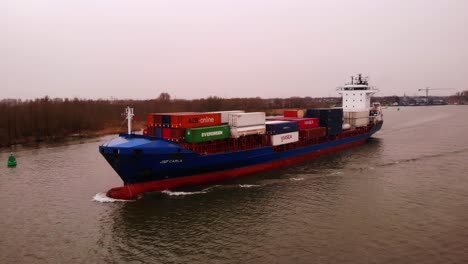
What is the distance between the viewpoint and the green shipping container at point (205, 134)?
Result: 2852 cm

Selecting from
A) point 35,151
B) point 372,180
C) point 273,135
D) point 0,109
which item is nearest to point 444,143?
point 372,180

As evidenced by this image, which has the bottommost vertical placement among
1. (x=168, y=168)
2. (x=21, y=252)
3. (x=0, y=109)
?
(x=21, y=252)

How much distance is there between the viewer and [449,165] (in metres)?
36.4

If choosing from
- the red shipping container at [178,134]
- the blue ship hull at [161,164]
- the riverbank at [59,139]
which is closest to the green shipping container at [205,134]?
the red shipping container at [178,134]

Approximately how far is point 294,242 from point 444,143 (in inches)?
1655

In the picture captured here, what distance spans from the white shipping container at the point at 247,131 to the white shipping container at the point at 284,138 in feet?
5.48

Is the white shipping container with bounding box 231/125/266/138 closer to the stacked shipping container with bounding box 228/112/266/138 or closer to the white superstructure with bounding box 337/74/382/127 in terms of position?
the stacked shipping container with bounding box 228/112/266/138

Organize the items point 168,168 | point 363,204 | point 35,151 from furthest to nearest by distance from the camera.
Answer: point 35,151, point 168,168, point 363,204

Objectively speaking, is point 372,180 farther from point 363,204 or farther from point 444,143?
point 444,143

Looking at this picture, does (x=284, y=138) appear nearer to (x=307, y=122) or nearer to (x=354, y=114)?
(x=307, y=122)

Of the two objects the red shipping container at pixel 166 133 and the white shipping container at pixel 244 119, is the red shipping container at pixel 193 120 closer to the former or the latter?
the red shipping container at pixel 166 133

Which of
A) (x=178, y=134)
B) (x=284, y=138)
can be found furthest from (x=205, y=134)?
(x=284, y=138)

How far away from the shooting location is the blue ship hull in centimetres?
2566

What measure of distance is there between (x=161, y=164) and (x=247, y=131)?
29.6ft
